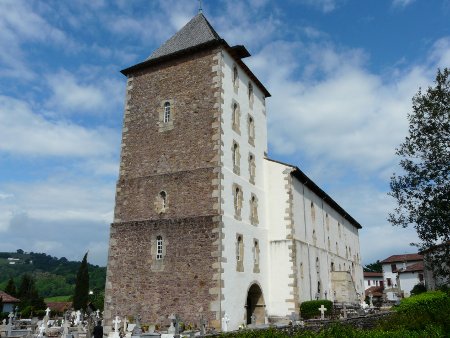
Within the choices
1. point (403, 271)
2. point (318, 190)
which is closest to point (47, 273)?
point (403, 271)

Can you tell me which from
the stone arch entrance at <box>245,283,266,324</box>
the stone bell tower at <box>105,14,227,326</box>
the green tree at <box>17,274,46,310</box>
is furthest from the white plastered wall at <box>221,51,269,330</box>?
the green tree at <box>17,274,46,310</box>

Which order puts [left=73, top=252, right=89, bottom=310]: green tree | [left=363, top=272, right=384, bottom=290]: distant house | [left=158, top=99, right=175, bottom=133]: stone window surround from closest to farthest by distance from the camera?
[left=158, top=99, right=175, bottom=133]: stone window surround
[left=73, top=252, right=89, bottom=310]: green tree
[left=363, top=272, right=384, bottom=290]: distant house

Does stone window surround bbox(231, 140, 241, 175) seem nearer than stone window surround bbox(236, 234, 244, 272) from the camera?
No

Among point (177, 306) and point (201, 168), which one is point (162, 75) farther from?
point (177, 306)

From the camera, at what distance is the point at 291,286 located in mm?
24000

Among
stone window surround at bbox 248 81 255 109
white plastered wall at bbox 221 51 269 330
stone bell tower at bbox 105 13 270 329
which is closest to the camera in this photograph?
stone bell tower at bbox 105 13 270 329

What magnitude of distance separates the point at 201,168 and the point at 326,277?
1575 cm

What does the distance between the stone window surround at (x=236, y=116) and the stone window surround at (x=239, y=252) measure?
6172 mm

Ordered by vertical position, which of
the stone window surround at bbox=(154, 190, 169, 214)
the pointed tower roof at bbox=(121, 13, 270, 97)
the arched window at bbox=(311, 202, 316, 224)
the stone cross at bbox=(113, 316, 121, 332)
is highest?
the pointed tower roof at bbox=(121, 13, 270, 97)

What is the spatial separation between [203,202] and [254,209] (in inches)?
189

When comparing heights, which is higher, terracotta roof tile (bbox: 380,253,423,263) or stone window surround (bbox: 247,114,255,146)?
stone window surround (bbox: 247,114,255,146)

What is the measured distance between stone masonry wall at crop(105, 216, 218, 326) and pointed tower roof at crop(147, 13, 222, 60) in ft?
34.4

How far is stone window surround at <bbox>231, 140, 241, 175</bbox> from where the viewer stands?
75.6 ft

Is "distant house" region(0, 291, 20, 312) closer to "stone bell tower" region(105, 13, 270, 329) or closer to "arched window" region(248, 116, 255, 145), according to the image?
"stone bell tower" region(105, 13, 270, 329)
